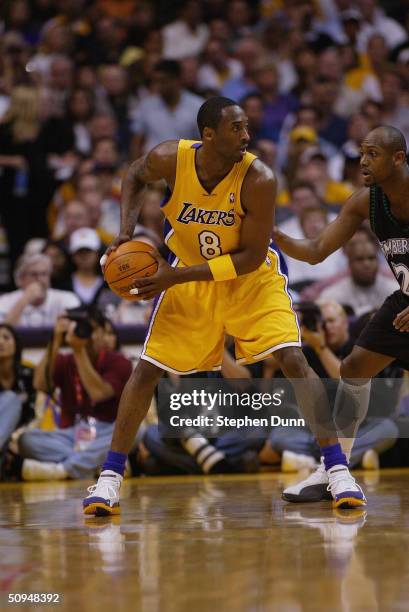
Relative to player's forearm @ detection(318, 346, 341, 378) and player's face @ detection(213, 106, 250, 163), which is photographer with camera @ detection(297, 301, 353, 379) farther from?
player's face @ detection(213, 106, 250, 163)

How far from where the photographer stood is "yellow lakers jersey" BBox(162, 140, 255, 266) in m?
4.66

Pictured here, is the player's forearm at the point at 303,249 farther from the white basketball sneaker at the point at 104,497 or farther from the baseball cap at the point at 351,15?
the baseball cap at the point at 351,15

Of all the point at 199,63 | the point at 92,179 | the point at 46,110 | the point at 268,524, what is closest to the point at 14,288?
the point at 92,179

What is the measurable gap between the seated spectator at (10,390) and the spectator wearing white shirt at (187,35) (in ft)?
20.3

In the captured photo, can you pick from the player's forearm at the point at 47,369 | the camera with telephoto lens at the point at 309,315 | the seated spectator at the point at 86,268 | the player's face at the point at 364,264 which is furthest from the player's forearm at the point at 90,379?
the player's face at the point at 364,264

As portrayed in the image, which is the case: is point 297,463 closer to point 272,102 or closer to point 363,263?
point 363,263

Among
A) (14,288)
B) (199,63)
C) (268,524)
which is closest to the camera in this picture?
(268,524)

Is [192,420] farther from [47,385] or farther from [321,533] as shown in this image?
[321,533]

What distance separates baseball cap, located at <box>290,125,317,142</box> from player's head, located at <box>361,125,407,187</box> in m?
5.73

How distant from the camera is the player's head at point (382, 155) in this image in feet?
14.9

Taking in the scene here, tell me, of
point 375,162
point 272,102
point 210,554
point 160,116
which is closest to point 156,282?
point 375,162

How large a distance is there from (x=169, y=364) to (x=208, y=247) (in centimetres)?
57

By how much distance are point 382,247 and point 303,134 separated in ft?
18.6

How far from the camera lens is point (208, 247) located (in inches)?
187
